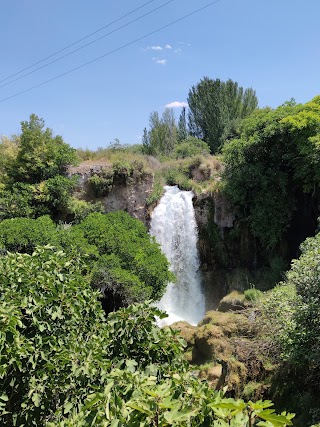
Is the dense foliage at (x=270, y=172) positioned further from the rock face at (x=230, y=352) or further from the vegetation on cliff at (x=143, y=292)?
the rock face at (x=230, y=352)

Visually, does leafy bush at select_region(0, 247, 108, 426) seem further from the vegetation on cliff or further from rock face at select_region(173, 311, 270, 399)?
rock face at select_region(173, 311, 270, 399)

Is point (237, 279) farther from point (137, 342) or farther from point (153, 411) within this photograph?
point (153, 411)

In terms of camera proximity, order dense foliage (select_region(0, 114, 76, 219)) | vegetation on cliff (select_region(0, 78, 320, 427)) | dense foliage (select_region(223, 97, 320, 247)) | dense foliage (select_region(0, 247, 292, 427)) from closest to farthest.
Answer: vegetation on cliff (select_region(0, 78, 320, 427))
dense foliage (select_region(0, 247, 292, 427))
dense foliage (select_region(223, 97, 320, 247))
dense foliage (select_region(0, 114, 76, 219))

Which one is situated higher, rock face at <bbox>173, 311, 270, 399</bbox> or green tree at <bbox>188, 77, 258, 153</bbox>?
green tree at <bbox>188, 77, 258, 153</bbox>

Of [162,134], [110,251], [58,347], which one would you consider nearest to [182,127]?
[162,134]

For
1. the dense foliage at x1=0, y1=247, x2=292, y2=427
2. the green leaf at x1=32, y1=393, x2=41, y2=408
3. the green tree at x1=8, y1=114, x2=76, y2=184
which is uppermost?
the green tree at x1=8, y1=114, x2=76, y2=184

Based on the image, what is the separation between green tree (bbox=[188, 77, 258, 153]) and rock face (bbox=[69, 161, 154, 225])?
19.6 metres

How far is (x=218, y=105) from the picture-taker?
3572 centimetres

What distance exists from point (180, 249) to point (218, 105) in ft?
74.9

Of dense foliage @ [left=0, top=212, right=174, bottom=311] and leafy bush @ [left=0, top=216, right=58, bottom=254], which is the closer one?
dense foliage @ [left=0, top=212, right=174, bottom=311]

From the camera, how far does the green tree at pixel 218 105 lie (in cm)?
3538

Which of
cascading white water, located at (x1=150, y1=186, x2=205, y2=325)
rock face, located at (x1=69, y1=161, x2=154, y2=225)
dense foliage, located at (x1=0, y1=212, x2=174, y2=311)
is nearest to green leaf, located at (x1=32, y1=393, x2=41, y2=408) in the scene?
dense foliage, located at (x1=0, y1=212, x2=174, y2=311)

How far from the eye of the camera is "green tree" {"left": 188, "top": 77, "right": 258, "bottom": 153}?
1393 inches

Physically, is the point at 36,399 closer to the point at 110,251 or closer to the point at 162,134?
Answer: the point at 110,251
